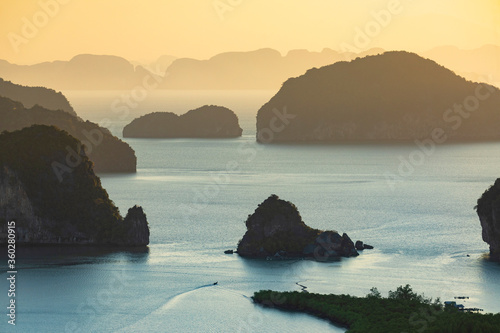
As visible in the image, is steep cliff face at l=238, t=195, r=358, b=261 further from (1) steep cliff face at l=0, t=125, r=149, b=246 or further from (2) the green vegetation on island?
(2) the green vegetation on island

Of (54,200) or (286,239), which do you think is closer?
(286,239)

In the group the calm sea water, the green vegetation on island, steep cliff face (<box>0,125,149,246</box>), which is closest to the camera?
the green vegetation on island

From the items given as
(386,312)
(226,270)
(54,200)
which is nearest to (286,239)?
(226,270)

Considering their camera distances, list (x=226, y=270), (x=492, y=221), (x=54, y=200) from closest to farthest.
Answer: (x=226, y=270) < (x=492, y=221) < (x=54, y=200)

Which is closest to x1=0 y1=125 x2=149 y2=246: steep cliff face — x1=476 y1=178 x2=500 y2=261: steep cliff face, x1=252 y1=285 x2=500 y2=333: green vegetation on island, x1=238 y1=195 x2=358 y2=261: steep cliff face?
x1=238 y1=195 x2=358 y2=261: steep cliff face

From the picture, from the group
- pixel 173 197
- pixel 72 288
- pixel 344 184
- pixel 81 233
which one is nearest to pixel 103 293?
pixel 72 288

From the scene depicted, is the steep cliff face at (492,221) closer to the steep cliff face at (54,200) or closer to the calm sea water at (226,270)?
the calm sea water at (226,270)

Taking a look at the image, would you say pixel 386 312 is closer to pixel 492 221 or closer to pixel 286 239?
pixel 286 239
